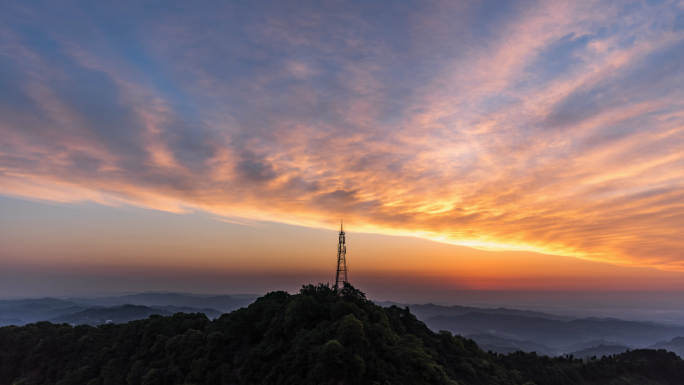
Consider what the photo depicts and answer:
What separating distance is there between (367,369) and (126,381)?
41.3 m

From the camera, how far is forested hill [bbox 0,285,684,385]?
119ft

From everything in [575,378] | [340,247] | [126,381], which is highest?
[340,247]

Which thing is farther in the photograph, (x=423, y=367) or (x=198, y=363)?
(x=198, y=363)

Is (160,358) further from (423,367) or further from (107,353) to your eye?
(423,367)

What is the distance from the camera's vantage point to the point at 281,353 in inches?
1650

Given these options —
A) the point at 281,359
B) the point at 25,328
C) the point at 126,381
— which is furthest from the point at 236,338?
the point at 25,328

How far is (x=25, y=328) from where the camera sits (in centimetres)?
7088

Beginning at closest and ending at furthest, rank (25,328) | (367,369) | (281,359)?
(367,369) → (281,359) → (25,328)

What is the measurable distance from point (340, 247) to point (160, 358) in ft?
122

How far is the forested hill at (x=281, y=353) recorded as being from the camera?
36.3 meters

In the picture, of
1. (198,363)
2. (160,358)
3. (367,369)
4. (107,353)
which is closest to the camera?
(367,369)

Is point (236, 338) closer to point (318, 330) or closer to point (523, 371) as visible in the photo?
point (318, 330)

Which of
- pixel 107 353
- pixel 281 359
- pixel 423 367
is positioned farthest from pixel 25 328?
pixel 423 367

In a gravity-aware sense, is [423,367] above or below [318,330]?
below
